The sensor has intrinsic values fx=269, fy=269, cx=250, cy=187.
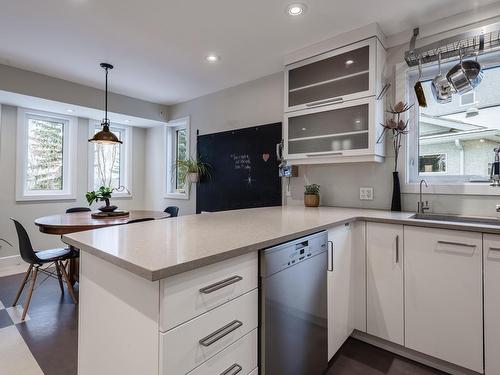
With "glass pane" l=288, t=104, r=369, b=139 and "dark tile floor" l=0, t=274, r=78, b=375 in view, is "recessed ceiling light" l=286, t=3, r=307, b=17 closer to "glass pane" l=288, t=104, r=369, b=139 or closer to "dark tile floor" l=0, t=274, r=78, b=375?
"glass pane" l=288, t=104, r=369, b=139

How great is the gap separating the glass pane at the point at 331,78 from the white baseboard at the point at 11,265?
4.02 metres

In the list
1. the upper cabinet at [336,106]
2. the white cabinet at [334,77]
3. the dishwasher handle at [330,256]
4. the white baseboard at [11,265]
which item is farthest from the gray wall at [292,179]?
the white baseboard at [11,265]

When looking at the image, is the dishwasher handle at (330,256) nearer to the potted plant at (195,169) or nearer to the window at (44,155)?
the potted plant at (195,169)

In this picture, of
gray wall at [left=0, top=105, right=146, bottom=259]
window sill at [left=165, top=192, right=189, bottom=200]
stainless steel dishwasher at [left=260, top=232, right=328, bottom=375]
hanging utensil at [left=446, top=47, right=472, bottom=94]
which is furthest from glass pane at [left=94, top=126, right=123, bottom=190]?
hanging utensil at [left=446, top=47, right=472, bottom=94]

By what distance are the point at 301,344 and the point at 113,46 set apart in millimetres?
2913

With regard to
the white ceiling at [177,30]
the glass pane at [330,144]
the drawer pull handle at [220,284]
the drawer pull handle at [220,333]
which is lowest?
the drawer pull handle at [220,333]

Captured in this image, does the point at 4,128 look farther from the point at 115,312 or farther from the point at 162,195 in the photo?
the point at 115,312

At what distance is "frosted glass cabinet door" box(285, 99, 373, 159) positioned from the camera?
2240 millimetres

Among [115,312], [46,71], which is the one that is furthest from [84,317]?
[46,71]

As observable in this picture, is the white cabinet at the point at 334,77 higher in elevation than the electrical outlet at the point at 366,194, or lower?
higher

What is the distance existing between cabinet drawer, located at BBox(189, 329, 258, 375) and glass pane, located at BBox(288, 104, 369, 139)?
6.03ft

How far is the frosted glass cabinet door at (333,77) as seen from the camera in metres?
2.21

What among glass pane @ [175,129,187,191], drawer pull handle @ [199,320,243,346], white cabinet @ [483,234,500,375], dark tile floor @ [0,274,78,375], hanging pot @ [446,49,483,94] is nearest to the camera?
drawer pull handle @ [199,320,243,346]

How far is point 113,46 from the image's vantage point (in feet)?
8.43
